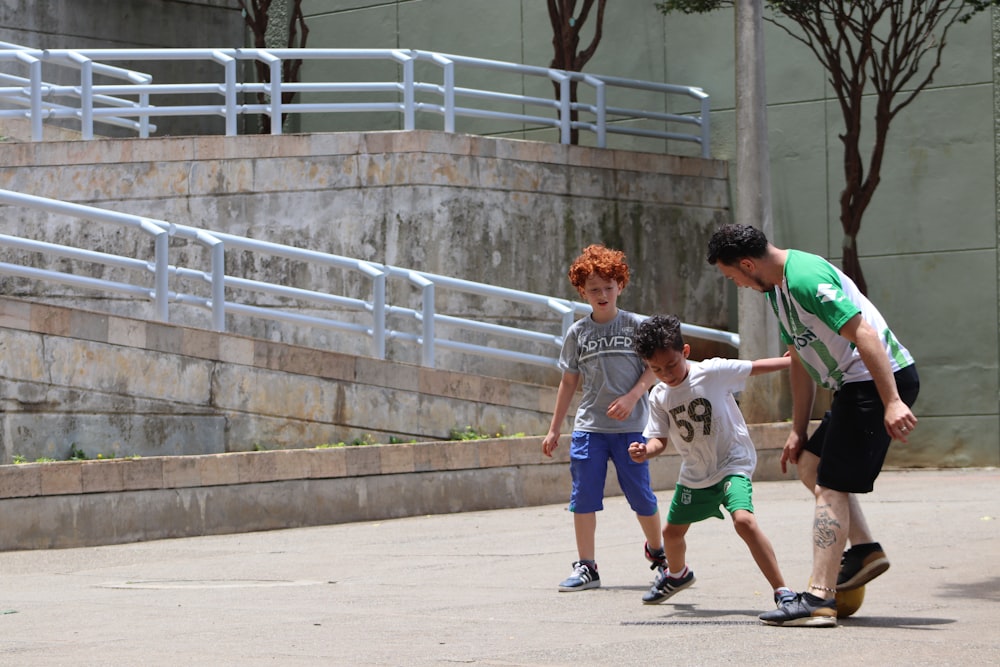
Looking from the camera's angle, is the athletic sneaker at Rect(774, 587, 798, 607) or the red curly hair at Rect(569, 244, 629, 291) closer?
the athletic sneaker at Rect(774, 587, 798, 607)

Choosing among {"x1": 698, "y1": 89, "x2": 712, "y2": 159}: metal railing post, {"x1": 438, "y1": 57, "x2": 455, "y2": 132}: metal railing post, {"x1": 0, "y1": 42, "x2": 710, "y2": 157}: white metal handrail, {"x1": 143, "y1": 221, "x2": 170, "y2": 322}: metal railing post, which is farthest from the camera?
{"x1": 698, "y1": 89, "x2": 712, "y2": 159}: metal railing post

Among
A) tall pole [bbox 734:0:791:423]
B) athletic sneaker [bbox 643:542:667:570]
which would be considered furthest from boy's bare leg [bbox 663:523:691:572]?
tall pole [bbox 734:0:791:423]

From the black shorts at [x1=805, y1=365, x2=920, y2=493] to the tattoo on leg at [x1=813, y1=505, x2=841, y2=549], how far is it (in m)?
0.12

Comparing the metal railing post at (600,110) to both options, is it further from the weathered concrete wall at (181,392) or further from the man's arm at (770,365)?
the man's arm at (770,365)

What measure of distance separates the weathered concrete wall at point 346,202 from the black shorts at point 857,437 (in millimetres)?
10551

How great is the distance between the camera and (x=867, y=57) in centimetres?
1769

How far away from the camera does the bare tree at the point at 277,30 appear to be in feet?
73.9

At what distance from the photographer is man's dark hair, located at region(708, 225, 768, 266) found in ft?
20.0

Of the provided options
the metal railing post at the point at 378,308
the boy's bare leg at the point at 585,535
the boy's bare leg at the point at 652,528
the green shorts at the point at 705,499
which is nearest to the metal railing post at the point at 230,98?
the metal railing post at the point at 378,308

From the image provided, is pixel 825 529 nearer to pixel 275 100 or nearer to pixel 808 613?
pixel 808 613

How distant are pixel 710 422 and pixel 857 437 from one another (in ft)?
2.41

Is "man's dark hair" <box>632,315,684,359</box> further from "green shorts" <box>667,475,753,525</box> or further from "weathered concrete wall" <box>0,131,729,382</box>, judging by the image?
"weathered concrete wall" <box>0,131,729,382</box>

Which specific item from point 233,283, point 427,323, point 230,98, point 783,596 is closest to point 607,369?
point 783,596

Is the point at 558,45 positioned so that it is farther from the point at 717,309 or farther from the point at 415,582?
the point at 415,582
